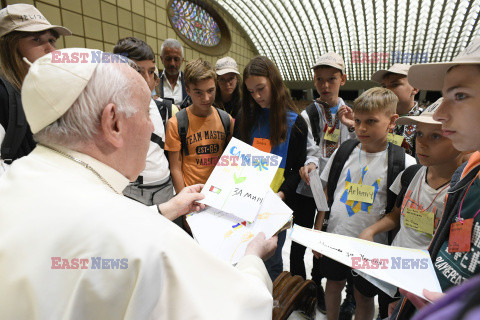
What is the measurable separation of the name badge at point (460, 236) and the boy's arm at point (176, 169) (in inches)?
68.4

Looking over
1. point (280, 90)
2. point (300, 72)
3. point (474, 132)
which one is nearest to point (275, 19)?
point (300, 72)

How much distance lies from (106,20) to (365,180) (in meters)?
8.82

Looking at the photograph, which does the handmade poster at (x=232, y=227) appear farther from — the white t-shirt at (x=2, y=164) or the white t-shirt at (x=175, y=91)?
the white t-shirt at (x=175, y=91)

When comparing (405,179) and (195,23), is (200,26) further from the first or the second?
(405,179)

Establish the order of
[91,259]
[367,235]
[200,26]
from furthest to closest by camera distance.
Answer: [200,26], [367,235], [91,259]

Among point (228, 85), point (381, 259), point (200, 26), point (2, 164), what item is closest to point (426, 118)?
point (381, 259)

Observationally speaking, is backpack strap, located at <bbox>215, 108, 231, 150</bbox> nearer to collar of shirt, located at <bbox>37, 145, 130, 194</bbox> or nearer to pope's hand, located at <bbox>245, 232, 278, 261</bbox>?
pope's hand, located at <bbox>245, 232, 278, 261</bbox>

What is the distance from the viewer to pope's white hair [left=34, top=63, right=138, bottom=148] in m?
0.77

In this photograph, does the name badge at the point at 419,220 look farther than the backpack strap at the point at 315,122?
No

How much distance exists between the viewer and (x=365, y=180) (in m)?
1.75

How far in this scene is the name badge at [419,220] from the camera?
4.27 ft

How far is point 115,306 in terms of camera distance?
0.64 meters

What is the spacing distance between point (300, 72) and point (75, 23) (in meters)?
21.5

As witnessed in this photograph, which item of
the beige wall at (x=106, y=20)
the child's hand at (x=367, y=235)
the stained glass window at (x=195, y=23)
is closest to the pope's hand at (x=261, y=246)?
the child's hand at (x=367, y=235)
